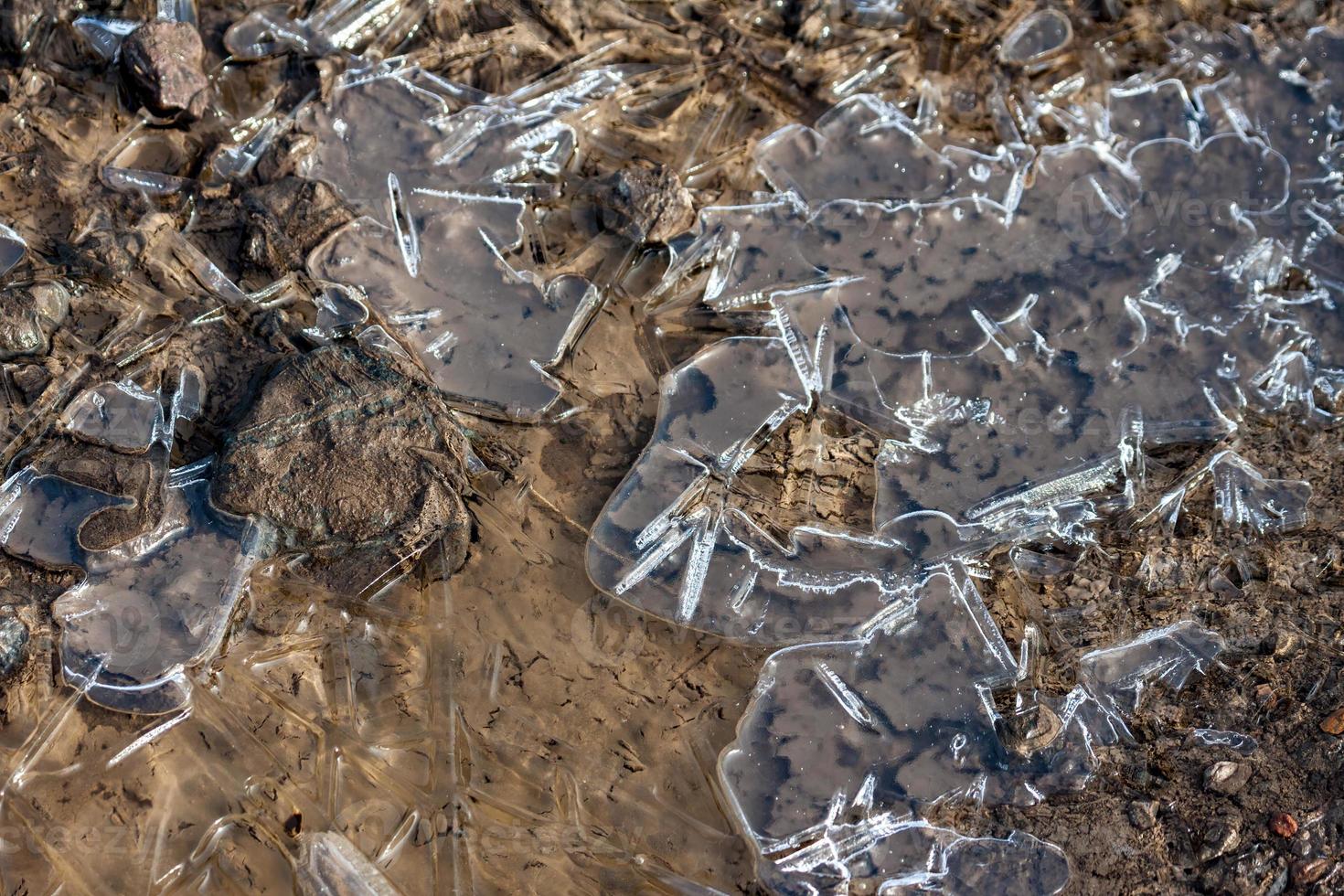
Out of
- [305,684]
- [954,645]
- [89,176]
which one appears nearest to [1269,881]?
[954,645]

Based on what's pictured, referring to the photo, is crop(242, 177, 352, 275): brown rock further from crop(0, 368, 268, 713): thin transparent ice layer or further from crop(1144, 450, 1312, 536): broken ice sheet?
crop(1144, 450, 1312, 536): broken ice sheet

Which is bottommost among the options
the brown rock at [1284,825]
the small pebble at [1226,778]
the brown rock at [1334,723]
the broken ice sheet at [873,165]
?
the brown rock at [1284,825]

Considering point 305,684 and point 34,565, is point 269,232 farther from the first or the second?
point 305,684

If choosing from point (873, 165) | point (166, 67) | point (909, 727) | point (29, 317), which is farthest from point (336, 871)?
point (873, 165)

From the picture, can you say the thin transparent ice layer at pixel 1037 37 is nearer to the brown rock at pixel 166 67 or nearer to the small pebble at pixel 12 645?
the brown rock at pixel 166 67

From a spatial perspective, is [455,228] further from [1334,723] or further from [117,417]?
[1334,723]

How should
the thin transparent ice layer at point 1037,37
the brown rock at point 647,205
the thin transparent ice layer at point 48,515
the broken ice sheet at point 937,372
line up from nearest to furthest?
the thin transparent ice layer at point 48,515, the broken ice sheet at point 937,372, the brown rock at point 647,205, the thin transparent ice layer at point 1037,37

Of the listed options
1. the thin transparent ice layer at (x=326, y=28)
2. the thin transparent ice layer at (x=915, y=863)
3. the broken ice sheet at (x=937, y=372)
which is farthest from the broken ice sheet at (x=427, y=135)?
the thin transparent ice layer at (x=915, y=863)

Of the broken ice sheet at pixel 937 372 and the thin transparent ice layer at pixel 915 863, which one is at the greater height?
the broken ice sheet at pixel 937 372
